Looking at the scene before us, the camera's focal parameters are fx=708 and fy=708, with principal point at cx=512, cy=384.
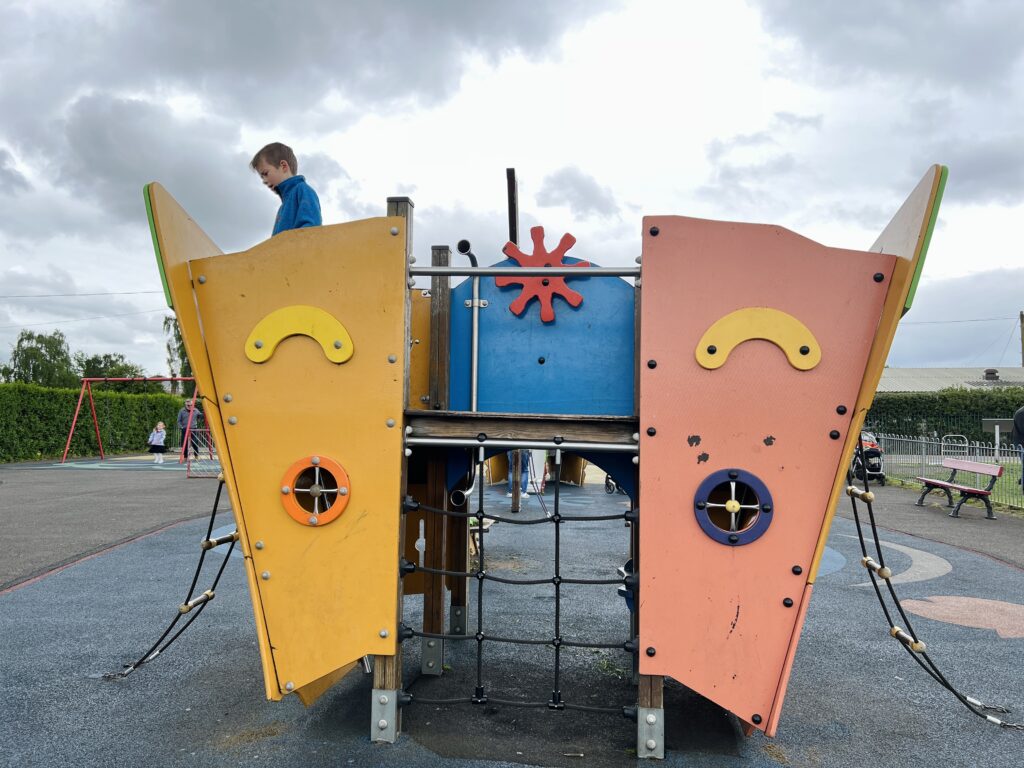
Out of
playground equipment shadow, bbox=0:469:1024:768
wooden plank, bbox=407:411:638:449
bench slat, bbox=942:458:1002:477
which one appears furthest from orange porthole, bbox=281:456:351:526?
bench slat, bbox=942:458:1002:477

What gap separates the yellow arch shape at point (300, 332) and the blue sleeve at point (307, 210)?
0.53 meters

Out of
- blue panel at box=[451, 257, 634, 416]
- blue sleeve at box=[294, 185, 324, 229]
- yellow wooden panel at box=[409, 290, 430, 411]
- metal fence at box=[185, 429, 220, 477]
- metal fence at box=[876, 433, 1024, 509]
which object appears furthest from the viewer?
metal fence at box=[185, 429, 220, 477]

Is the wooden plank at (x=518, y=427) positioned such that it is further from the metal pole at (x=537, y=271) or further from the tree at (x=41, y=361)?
the tree at (x=41, y=361)

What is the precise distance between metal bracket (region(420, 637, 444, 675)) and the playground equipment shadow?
7 centimetres

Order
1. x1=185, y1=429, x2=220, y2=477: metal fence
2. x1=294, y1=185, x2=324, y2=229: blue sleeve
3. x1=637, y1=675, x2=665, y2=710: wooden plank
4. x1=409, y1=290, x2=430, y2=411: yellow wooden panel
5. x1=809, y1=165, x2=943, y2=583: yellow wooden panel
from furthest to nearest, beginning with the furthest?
1. x1=185, y1=429, x2=220, y2=477: metal fence
2. x1=409, y1=290, x2=430, y2=411: yellow wooden panel
3. x1=294, y1=185, x2=324, y2=229: blue sleeve
4. x1=637, y1=675, x2=665, y2=710: wooden plank
5. x1=809, y1=165, x2=943, y2=583: yellow wooden panel

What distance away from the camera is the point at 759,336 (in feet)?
8.73

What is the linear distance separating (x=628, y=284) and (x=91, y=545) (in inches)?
247

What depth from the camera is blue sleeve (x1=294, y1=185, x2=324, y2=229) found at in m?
3.16

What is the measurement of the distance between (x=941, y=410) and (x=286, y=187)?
93.2ft

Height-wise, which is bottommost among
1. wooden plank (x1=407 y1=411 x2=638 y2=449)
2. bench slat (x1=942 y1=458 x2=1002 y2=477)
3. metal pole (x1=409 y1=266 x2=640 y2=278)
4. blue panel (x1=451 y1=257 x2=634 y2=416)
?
bench slat (x1=942 y1=458 x2=1002 y2=477)

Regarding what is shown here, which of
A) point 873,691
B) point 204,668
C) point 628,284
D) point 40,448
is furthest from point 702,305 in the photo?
point 40,448

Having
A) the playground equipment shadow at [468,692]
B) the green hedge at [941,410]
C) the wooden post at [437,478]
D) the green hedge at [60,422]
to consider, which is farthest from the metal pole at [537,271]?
the green hedge at [941,410]

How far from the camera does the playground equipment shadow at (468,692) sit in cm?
278

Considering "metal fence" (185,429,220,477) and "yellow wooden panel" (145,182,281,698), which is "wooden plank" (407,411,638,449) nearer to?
"yellow wooden panel" (145,182,281,698)
